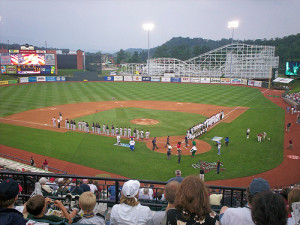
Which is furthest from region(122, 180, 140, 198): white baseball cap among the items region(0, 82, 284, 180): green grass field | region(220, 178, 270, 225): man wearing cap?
region(0, 82, 284, 180): green grass field

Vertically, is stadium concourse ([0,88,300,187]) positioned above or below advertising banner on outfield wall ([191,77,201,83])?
below

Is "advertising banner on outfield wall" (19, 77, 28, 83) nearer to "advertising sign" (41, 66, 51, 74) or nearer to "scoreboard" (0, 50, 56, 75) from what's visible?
"scoreboard" (0, 50, 56, 75)

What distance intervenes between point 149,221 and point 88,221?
0.91 m

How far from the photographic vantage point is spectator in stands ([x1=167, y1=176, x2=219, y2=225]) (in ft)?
10.2

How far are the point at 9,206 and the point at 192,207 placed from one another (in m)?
2.54

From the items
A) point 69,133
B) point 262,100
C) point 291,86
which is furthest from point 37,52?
point 291,86

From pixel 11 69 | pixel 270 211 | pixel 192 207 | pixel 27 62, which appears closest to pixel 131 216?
pixel 192 207

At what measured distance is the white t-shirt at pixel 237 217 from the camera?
3.42 metres

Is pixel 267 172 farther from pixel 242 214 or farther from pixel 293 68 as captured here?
pixel 293 68

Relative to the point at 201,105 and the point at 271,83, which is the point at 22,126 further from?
the point at 271,83

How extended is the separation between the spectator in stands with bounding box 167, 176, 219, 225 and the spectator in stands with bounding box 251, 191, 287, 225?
498mm

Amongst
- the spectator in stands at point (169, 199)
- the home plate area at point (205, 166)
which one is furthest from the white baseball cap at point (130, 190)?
the home plate area at point (205, 166)

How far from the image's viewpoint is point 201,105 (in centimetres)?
4003

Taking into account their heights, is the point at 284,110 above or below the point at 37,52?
below
